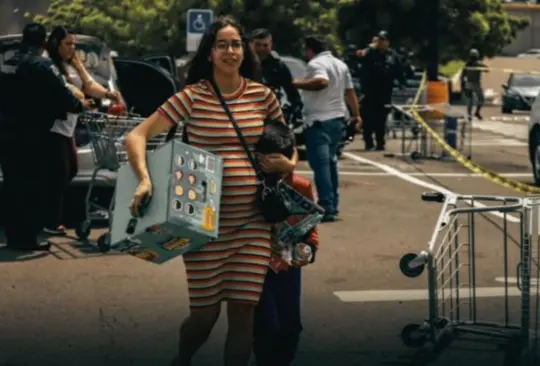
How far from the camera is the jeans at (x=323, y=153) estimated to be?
12.4 meters

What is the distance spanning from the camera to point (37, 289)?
9.09 metres

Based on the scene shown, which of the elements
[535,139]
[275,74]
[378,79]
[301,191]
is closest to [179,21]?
[378,79]

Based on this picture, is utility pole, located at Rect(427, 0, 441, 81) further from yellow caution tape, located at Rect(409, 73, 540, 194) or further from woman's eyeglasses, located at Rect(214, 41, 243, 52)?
woman's eyeglasses, located at Rect(214, 41, 243, 52)

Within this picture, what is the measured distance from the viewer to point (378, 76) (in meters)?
20.7

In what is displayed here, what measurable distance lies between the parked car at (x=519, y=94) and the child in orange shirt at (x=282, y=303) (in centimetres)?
3759

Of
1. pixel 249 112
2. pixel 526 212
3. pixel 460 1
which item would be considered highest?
pixel 249 112

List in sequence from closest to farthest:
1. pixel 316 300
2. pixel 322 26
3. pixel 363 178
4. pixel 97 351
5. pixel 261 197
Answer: pixel 261 197 → pixel 97 351 → pixel 316 300 → pixel 363 178 → pixel 322 26

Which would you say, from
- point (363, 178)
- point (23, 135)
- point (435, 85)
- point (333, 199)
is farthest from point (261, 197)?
point (435, 85)

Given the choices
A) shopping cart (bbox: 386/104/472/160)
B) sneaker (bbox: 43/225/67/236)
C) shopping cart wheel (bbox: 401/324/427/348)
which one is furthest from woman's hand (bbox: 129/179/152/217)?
shopping cart (bbox: 386/104/472/160)

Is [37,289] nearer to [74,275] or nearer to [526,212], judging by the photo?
[74,275]

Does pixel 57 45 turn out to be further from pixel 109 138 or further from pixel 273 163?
pixel 273 163

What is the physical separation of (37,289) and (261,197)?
3720 mm

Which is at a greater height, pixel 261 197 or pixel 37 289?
pixel 261 197

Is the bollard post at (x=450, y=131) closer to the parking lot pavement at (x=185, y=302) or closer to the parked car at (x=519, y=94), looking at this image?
the parking lot pavement at (x=185, y=302)
